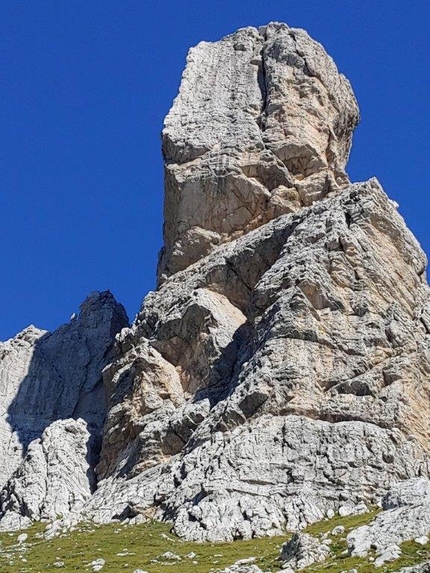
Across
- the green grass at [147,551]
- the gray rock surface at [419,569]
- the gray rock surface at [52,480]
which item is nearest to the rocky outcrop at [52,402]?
the gray rock surface at [52,480]

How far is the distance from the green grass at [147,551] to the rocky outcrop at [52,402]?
13038mm

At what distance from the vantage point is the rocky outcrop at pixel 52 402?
3898 inches

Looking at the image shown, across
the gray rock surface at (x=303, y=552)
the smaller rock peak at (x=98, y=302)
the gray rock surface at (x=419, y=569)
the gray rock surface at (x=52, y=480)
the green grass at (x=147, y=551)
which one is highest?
the smaller rock peak at (x=98, y=302)

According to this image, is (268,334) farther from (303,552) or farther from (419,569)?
(419,569)

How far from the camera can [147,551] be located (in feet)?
247

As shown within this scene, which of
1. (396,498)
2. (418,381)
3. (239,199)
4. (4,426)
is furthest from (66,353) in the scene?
(396,498)

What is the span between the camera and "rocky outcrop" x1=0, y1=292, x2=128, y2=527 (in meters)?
99.0

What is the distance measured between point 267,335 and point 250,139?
106 feet

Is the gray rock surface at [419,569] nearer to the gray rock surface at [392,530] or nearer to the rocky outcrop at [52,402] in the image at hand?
the gray rock surface at [392,530]

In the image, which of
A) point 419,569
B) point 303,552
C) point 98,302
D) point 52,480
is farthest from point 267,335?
point 98,302

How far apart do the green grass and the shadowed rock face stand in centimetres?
4009

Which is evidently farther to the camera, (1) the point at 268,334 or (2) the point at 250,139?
(2) the point at 250,139

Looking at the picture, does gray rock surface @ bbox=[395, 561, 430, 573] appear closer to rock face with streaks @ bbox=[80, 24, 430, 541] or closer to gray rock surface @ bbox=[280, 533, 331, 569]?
gray rock surface @ bbox=[280, 533, 331, 569]

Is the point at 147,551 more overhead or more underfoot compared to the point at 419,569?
more overhead
